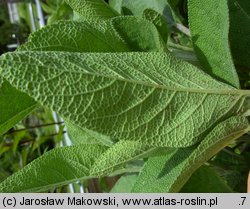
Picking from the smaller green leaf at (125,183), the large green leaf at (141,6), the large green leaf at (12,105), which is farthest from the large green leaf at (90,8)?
the smaller green leaf at (125,183)

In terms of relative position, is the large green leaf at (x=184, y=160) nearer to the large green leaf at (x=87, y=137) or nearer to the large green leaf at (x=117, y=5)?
the large green leaf at (x=87, y=137)

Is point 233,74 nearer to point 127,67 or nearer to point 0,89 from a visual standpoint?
point 127,67

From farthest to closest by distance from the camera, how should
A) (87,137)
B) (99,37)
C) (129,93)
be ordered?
(87,137)
(99,37)
(129,93)

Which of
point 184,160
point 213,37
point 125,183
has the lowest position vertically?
point 125,183

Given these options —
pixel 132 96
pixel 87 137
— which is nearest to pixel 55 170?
pixel 87 137

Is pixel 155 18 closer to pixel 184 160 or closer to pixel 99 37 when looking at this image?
pixel 99 37
